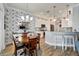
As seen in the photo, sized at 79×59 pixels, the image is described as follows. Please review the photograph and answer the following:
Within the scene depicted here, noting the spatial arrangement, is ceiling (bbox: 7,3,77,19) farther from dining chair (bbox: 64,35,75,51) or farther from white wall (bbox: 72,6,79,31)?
dining chair (bbox: 64,35,75,51)

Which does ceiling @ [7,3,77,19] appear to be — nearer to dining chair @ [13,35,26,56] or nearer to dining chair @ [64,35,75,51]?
dining chair @ [64,35,75,51]

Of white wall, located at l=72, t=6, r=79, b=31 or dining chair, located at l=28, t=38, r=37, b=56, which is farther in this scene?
dining chair, located at l=28, t=38, r=37, b=56

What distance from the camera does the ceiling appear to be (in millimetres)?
2562

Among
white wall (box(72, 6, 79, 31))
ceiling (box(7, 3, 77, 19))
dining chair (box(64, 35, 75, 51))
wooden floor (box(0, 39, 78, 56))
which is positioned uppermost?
ceiling (box(7, 3, 77, 19))

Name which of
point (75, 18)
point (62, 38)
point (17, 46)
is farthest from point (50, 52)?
point (75, 18)

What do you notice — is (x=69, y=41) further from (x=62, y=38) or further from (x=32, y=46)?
(x=32, y=46)

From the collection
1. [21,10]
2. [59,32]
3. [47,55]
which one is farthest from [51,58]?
[21,10]

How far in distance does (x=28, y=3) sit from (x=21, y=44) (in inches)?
36.0

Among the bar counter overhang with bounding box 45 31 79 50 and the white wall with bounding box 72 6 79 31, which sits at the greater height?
the white wall with bounding box 72 6 79 31

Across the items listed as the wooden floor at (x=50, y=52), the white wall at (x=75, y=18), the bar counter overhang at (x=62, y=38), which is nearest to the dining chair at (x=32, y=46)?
the wooden floor at (x=50, y=52)

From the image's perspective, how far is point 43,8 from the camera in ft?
8.50

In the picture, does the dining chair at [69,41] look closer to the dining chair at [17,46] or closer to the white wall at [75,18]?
the white wall at [75,18]

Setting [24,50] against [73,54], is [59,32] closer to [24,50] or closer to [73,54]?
[73,54]

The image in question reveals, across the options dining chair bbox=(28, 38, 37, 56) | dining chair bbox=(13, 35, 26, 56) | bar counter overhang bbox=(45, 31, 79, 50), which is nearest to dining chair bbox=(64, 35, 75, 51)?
bar counter overhang bbox=(45, 31, 79, 50)
